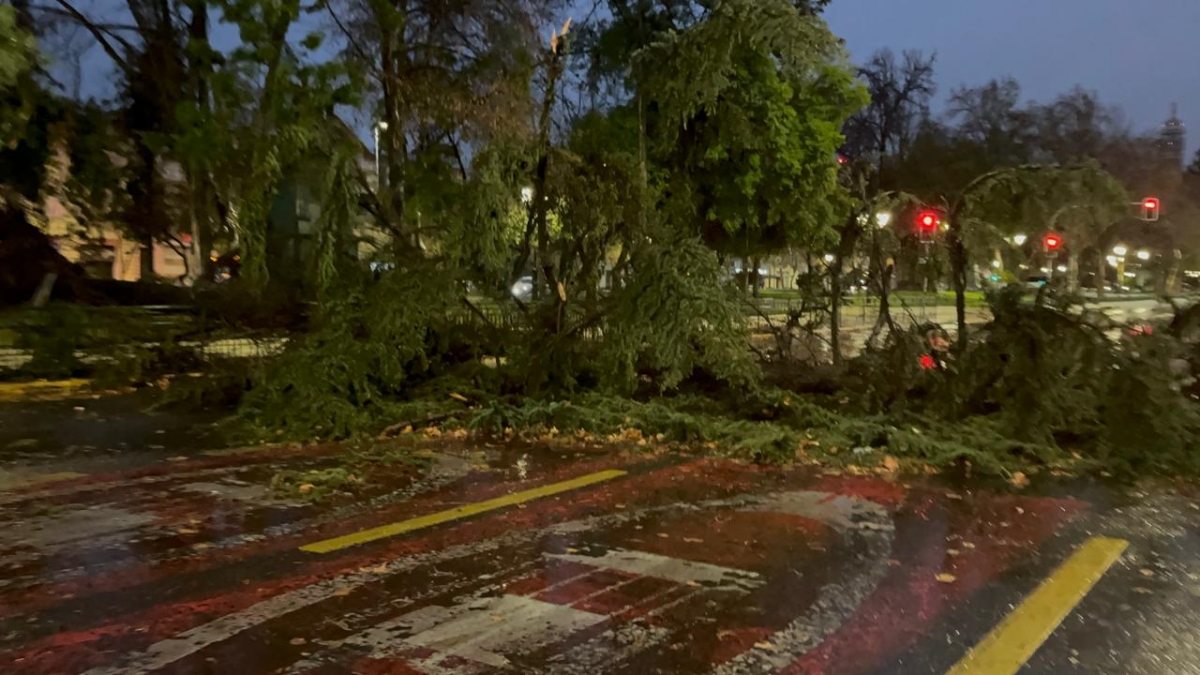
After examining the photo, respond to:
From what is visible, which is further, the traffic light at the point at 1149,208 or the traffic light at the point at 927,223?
the traffic light at the point at 1149,208

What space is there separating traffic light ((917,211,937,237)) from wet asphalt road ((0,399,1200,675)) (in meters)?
5.53

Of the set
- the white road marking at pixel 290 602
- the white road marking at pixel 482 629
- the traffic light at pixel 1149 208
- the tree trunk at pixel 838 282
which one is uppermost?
the traffic light at pixel 1149 208

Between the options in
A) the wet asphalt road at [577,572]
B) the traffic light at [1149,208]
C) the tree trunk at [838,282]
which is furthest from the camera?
the traffic light at [1149,208]

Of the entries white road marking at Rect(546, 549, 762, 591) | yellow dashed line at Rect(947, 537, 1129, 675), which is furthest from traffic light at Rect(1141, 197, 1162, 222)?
white road marking at Rect(546, 549, 762, 591)

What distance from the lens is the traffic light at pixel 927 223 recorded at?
1170cm

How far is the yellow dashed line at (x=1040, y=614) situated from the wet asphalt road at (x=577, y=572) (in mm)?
20

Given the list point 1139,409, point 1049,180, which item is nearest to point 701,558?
point 1139,409

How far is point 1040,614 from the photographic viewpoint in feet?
14.1

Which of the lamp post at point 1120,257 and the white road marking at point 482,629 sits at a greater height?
the lamp post at point 1120,257

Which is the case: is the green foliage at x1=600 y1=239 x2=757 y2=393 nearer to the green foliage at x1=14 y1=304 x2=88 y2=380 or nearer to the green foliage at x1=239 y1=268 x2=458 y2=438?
the green foliage at x1=239 y1=268 x2=458 y2=438

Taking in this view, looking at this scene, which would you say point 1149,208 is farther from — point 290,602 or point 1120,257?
point 1120,257

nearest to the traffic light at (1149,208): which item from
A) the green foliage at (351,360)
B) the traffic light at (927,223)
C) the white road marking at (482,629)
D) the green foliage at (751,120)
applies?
the green foliage at (751,120)

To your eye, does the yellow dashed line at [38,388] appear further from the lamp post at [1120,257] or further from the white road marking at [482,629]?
the lamp post at [1120,257]

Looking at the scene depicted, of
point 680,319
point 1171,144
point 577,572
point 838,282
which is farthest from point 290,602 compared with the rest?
point 1171,144
